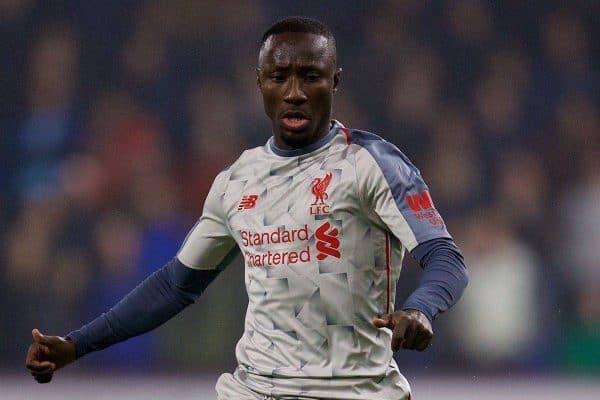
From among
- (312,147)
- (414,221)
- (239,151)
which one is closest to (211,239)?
(312,147)

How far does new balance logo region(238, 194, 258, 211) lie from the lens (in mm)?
3838

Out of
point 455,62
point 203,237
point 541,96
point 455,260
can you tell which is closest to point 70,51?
point 455,62

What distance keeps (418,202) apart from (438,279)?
300mm

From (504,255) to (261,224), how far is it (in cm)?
442

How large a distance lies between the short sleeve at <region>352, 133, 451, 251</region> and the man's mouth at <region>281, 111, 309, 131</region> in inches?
8.0

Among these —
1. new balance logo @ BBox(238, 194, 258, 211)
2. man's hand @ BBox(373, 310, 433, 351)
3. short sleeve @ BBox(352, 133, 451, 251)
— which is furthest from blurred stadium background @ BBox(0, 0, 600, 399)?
man's hand @ BBox(373, 310, 433, 351)

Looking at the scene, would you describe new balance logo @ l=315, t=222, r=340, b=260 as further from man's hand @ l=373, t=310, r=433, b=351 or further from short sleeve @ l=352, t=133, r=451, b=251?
man's hand @ l=373, t=310, r=433, b=351

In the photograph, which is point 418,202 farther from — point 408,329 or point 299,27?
point 299,27

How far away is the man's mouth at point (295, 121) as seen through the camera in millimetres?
3779

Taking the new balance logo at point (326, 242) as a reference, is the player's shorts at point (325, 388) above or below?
below

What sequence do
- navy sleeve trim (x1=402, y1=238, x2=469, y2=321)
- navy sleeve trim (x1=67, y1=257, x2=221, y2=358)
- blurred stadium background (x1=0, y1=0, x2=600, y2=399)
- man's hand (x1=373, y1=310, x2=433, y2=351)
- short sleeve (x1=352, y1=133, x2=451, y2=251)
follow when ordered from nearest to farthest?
man's hand (x1=373, y1=310, x2=433, y2=351), navy sleeve trim (x1=402, y1=238, x2=469, y2=321), short sleeve (x1=352, y1=133, x2=451, y2=251), navy sleeve trim (x1=67, y1=257, x2=221, y2=358), blurred stadium background (x1=0, y1=0, x2=600, y2=399)

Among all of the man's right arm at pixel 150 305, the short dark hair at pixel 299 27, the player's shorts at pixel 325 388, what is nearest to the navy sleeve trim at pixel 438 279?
the player's shorts at pixel 325 388

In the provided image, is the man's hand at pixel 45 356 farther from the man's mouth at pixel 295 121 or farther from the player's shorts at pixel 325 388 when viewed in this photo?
the man's mouth at pixel 295 121

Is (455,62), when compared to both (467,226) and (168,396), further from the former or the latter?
(168,396)
